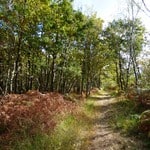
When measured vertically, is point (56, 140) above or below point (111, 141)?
above

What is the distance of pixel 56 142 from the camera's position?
10766mm

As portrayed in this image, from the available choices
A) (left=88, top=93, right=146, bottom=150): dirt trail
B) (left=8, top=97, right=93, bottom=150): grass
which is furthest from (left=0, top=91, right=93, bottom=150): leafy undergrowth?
(left=88, top=93, right=146, bottom=150): dirt trail

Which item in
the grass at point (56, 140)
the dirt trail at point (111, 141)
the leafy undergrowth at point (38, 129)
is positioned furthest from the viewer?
the dirt trail at point (111, 141)

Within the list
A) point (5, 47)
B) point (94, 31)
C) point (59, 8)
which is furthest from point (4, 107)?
point (94, 31)

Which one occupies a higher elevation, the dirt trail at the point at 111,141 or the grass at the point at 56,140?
the grass at the point at 56,140

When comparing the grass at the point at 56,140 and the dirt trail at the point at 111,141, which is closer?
the grass at the point at 56,140

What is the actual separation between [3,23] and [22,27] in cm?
157

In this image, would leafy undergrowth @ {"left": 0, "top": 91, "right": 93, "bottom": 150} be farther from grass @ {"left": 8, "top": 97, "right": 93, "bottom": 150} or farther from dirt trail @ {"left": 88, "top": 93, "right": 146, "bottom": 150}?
dirt trail @ {"left": 88, "top": 93, "right": 146, "bottom": 150}

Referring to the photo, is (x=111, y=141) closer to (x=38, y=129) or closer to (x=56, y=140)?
(x=56, y=140)

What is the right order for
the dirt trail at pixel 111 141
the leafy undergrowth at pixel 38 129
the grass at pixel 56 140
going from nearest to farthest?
the grass at pixel 56 140 < the leafy undergrowth at pixel 38 129 < the dirt trail at pixel 111 141

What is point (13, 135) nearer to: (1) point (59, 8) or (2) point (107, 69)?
(1) point (59, 8)

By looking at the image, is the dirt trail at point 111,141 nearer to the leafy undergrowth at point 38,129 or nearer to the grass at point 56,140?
the grass at point 56,140

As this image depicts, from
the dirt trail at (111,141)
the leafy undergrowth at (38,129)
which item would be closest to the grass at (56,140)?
the leafy undergrowth at (38,129)

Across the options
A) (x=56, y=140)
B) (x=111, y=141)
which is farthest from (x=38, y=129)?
(x=111, y=141)
